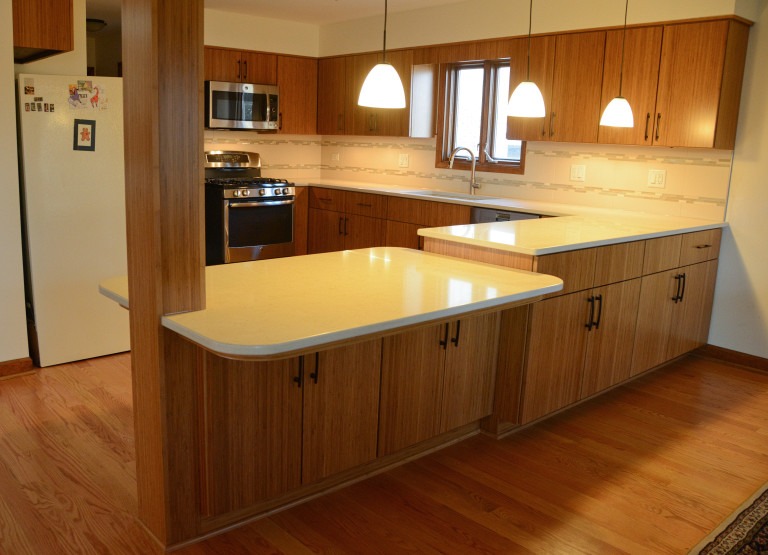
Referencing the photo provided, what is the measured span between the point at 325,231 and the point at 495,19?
219 centimetres

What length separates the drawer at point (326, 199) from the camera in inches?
224

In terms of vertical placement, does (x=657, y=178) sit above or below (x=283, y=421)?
above

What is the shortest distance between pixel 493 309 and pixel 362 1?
3.61 metres

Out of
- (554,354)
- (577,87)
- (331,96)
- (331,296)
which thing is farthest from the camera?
(331,96)

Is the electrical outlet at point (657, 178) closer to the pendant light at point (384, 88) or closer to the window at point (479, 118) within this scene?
the window at point (479, 118)

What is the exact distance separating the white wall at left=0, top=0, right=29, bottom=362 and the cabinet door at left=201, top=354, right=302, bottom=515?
6.67ft

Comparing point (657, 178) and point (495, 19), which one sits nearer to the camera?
point (657, 178)

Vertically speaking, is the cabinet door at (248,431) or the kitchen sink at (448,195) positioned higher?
the kitchen sink at (448,195)

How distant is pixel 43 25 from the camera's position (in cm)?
336

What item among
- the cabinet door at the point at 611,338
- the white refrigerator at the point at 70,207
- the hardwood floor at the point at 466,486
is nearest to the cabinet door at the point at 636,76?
the cabinet door at the point at 611,338

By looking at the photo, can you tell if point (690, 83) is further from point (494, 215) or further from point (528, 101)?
point (528, 101)

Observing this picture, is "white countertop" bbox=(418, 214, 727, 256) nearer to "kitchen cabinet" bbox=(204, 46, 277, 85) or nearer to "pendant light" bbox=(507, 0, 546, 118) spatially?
"pendant light" bbox=(507, 0, 546, 118)

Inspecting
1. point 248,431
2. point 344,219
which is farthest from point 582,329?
point 344,219

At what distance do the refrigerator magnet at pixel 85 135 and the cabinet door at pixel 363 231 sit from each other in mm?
2263
